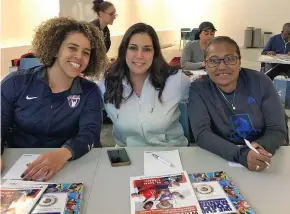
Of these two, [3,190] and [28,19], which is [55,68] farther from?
[28,19]

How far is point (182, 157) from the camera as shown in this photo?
4.80 ft

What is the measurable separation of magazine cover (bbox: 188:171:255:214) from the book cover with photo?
1.45ft

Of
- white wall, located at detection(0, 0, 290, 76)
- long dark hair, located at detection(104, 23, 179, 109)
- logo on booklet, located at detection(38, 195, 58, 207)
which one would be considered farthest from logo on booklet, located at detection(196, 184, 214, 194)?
white wall, located at detection(0, 0, 290, 76)

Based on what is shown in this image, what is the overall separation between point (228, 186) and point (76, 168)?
656 mm

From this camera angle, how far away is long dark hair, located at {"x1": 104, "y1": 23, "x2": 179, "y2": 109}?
1.85m

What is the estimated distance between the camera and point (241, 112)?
5.62 ft

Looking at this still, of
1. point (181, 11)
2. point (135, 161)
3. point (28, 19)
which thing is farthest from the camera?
point (181, 11)

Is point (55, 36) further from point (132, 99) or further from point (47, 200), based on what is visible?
point (47, 200)

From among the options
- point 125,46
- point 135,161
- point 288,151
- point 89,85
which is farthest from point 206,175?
point 125,46

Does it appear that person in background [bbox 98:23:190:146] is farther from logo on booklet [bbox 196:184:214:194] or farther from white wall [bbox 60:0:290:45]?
white wall [bbox 60:0:290:45]

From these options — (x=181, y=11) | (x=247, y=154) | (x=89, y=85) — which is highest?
(x=181, y=11)

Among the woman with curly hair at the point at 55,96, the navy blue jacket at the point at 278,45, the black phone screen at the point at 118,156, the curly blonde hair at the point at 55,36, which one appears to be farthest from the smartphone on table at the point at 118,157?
the navy blue jacket at the point at 278,45

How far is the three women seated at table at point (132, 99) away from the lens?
1.64 m

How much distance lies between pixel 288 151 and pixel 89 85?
1.13 metres
